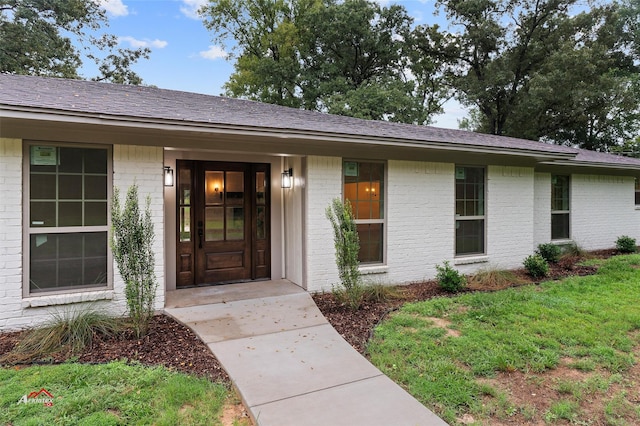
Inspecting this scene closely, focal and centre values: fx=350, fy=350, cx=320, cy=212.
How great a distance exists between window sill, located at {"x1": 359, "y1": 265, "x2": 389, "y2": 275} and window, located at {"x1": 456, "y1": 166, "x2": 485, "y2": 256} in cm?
185

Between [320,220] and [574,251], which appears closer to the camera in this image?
[320,220]

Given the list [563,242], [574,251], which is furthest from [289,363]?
[574,251]

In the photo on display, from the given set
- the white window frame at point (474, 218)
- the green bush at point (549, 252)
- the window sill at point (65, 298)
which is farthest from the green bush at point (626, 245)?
the window sill at point (65, 298)

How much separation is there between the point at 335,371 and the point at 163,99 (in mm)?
5117

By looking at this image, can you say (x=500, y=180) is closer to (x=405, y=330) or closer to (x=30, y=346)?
(x=405, y=330)

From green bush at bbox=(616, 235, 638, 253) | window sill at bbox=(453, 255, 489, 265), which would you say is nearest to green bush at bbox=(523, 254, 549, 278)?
window sill at bbox=(453, 255, 489, 265)

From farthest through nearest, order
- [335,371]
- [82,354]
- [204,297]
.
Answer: [204,297] < [82,354] < [335,371]

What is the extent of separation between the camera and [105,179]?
4.55 metres

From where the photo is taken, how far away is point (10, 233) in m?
4.04

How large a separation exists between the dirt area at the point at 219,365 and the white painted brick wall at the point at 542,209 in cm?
547

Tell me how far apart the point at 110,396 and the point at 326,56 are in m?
18.9

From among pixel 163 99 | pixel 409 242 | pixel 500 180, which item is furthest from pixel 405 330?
pixel 163 99

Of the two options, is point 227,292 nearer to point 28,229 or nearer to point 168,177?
point 168,177

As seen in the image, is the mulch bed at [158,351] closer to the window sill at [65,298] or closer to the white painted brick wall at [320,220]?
the window sill at [65,298]
